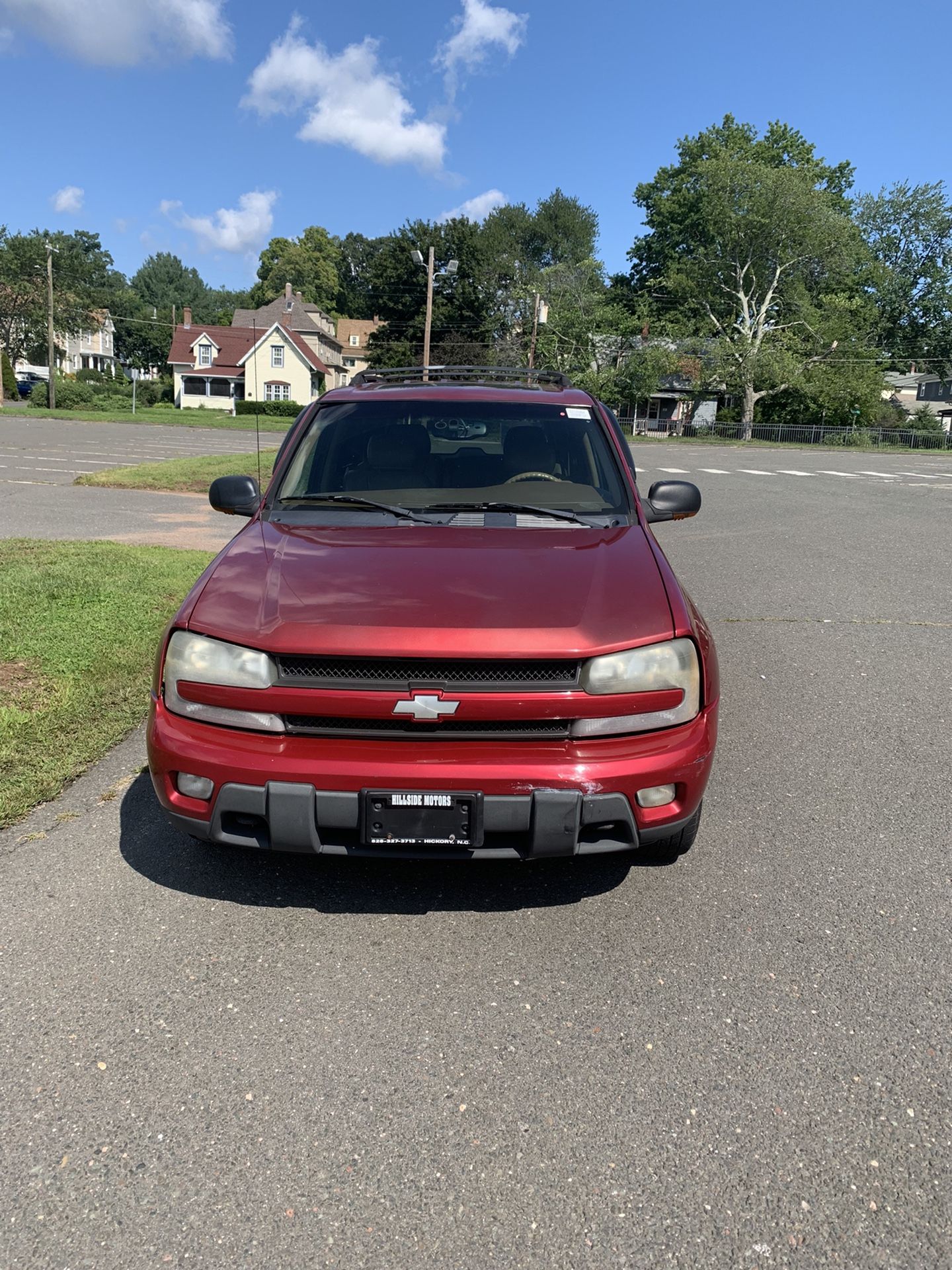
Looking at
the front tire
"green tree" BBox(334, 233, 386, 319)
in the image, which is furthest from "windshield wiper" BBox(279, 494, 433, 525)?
"green tree" BBox(334, 233, 386, 319)

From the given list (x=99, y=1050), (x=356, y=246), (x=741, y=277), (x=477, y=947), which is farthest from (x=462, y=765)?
(x=356, y=246)

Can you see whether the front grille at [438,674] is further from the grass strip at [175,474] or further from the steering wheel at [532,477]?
the grass strip at [175,474]

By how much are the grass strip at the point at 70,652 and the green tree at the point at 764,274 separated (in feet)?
167

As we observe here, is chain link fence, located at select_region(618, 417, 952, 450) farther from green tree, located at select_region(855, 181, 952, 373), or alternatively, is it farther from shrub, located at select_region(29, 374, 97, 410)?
shrub, located at select_region(29, 374, 97, 410)

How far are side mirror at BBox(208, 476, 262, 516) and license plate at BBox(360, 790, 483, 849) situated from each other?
6.18 ft

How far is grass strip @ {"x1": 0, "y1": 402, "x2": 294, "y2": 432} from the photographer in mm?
42469

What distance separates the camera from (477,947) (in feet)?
9.60

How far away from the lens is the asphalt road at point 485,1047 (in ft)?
6.33

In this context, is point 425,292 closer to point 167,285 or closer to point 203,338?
point 203,338

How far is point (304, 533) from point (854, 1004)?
2456 mm

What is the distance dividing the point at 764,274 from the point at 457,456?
188 feet

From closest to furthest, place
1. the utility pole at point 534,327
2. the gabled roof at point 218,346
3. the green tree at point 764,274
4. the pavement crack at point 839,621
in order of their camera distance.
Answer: the pavement crack at point 839,621 < the green tree at point 764,274 < the utility pole at point 534,327 < the gabled roof at point 218,346

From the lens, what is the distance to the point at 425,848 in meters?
2.77

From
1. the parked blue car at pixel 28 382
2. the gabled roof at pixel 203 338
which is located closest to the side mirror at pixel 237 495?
the parked blue car at pixel 28 382
